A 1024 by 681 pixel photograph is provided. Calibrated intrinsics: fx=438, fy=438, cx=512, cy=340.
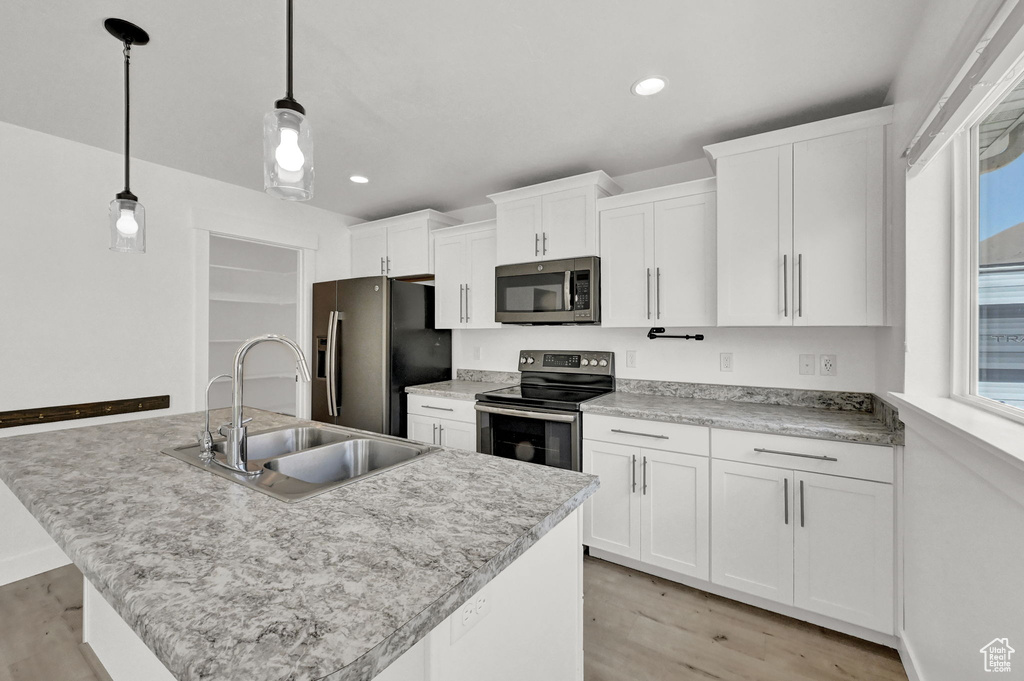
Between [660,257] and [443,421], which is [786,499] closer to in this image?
[660,257]

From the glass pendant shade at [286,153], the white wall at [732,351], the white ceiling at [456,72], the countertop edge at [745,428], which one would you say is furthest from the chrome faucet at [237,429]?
the white wall at [732,351]

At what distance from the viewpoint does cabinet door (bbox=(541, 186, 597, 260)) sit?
277 centimetres

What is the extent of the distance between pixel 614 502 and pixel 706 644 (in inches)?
28.7

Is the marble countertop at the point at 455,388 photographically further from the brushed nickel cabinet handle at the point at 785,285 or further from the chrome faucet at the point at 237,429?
the brushed nickel cabinet handle at the point at 785,285

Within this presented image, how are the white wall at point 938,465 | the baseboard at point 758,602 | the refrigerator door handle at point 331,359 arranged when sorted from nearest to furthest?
the white wall at point 938,465 → the baseboard at point 758,602 → the refrigerator door handle at point 331,359

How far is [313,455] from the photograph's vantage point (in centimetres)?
148

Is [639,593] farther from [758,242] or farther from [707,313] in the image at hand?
[758,242]

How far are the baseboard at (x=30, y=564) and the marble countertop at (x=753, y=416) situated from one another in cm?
310

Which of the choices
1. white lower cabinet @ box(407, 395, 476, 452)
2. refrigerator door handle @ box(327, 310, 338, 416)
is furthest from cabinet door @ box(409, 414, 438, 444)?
refrigerator door handle @ box(327, 310, 338, 416)

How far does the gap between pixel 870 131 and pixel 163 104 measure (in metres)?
3.29

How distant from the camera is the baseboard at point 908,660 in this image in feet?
5.07

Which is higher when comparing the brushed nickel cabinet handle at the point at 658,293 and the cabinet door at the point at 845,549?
the brushed nickel cabinet handle at the point at 658,293

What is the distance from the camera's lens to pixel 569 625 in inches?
47.8

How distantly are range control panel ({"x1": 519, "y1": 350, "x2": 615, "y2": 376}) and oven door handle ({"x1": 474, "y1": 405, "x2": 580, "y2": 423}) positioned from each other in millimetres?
631
